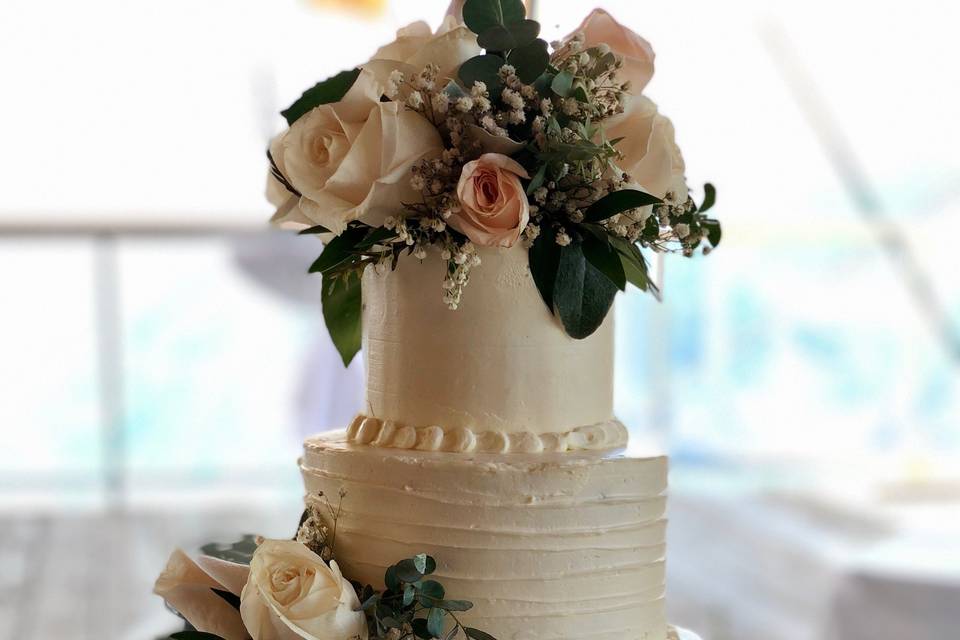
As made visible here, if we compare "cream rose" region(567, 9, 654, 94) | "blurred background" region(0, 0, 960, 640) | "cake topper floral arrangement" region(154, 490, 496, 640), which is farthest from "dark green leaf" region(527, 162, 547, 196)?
"blurred background" region(0, 0, 960, 640)

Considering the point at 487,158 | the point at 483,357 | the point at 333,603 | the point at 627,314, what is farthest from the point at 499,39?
the point at 627,314

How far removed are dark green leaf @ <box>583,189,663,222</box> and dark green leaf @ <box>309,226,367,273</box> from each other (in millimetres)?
293

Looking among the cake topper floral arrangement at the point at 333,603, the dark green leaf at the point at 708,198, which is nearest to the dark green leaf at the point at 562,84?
the dark green leaf at the point at 708,198

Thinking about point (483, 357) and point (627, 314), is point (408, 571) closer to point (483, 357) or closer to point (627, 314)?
point (483, 357)

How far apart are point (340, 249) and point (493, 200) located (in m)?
0.22

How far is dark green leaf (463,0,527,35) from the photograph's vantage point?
52.5 inches

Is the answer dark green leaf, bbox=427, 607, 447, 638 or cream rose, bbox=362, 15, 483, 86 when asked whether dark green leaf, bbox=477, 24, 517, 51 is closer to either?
cream rose, bbox=362, 15, 483, 86

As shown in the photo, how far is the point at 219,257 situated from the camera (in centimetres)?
455

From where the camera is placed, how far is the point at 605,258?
4.34 ft

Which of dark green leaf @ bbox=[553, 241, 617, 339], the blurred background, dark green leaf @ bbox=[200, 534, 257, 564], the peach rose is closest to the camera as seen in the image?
the peach rose

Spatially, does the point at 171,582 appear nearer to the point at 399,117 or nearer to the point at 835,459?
the point at 399,117

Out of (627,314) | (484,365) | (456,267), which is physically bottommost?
(627,314)

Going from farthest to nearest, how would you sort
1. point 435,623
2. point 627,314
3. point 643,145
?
point 627,314, point 643,145, point 435,623

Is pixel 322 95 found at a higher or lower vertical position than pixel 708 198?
higher
